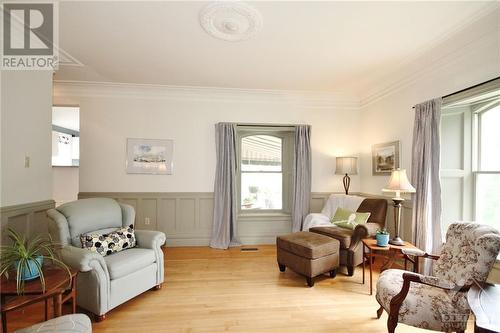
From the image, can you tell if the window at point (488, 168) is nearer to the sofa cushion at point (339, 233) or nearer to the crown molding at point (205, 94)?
the sofa cushion at point (339, 233)

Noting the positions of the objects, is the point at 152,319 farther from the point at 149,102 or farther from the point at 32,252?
the point at 149,102

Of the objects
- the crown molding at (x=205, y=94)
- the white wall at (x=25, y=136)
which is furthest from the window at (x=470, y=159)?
the white wall at (x=25, y=136)

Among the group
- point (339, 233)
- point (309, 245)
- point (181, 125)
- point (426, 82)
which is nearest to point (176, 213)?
point (181, 125)

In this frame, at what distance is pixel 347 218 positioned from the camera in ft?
12.0

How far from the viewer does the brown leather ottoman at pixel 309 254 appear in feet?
9.39

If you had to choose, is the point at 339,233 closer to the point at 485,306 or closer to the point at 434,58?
the point at 485,306

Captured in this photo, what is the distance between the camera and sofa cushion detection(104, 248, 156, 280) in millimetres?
2287

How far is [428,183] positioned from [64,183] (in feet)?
22.8

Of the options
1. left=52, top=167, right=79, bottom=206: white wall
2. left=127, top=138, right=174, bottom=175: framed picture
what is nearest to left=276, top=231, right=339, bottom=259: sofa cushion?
left=127, top=138, right=174, bottom=175: framed picture

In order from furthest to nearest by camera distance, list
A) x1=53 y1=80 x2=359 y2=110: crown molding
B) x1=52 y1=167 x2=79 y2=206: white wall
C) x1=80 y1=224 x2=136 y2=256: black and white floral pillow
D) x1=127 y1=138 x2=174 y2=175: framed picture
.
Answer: x1=52 y1=167 x2=79 y2=206: white wall → x1=127 y1=138 x2=174 y2=175: framed picture → x1=53 y1=80 x2=359 y2=110: crown molding → x1=80 y1=224 x2=136 y2=256: black and white floral pillow

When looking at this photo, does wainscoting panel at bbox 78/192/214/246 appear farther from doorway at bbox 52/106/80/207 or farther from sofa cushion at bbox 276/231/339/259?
doorway at bbox 52/106/80/207

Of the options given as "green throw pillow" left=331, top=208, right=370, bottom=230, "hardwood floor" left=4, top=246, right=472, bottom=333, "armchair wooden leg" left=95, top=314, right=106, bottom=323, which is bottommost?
"hardwood floor" left=4, top=246, right=472, bottom=333

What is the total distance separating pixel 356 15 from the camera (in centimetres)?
224

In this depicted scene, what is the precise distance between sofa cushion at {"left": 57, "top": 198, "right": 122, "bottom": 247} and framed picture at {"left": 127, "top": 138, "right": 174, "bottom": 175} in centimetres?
138
